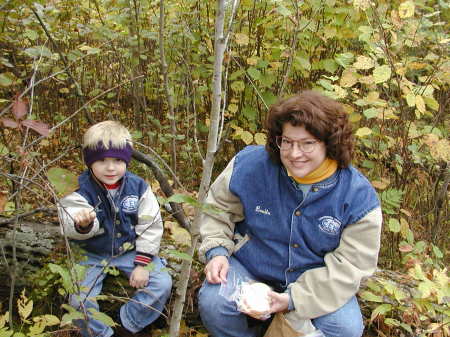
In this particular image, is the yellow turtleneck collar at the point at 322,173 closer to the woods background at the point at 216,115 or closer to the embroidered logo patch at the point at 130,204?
the woods background at the point at 216,115

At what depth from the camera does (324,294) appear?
6.16 ft

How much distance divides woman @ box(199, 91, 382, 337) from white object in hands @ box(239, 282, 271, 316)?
0.12 feet

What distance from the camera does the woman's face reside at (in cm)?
186

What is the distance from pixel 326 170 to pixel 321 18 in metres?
1.93

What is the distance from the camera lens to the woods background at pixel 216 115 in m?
1.94

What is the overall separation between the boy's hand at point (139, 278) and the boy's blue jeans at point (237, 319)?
0.94ft

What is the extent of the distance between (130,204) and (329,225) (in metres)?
0.99

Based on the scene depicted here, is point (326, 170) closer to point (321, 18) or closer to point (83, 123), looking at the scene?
point (321, 18)

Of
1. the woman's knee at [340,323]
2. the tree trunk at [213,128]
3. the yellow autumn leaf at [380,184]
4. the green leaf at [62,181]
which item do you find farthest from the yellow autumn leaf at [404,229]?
the green leaf at [62,181]

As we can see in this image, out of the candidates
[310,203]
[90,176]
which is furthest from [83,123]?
[310,203]

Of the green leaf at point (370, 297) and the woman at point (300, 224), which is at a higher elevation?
the woman at point (300, 224)

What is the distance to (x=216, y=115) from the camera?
1.29 metres

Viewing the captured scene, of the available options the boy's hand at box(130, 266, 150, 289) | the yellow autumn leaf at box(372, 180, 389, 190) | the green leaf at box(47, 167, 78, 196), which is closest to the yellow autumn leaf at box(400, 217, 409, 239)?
the yellow autumn leaf at box(372, 180, 389, 190)

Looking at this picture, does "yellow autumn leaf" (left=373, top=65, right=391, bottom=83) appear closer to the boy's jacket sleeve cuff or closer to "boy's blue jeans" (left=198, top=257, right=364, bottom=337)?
"boy's blue jeans" (left=198, top=257, right=364, bottom=337)
